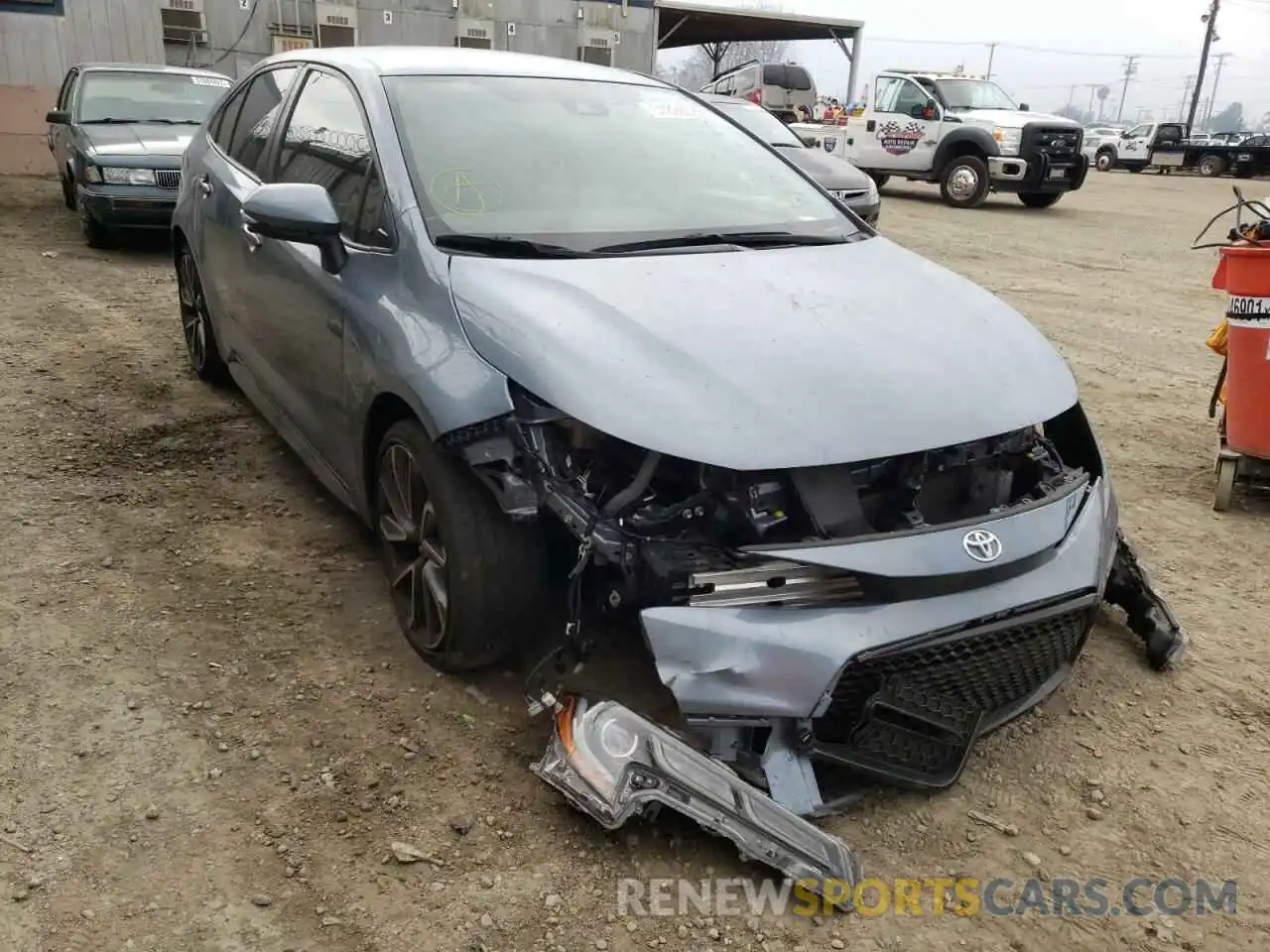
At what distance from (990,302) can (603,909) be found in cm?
205

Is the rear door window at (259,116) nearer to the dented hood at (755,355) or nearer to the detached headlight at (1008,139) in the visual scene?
the dented hood at (755,355)

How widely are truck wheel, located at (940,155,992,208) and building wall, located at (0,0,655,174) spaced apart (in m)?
8.30

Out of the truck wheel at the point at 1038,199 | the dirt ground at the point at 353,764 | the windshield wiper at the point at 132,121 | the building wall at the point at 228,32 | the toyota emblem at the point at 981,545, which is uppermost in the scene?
the building wall at the point at 228,32

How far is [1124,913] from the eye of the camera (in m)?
2.18

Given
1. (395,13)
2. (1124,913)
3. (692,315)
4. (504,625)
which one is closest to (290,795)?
(504,625)

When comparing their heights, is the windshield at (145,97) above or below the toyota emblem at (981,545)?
above

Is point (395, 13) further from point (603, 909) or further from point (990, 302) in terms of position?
point (603, 909)

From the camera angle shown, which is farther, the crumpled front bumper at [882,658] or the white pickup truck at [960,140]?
the white pickup truck at [960,140]

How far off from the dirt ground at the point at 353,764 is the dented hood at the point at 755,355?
2.94 ft

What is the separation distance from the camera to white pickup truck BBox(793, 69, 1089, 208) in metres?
15.1

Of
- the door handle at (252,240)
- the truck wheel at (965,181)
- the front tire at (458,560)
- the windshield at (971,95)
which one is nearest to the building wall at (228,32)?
the windshield at (971,95)

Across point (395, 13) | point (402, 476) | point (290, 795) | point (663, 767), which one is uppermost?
point (395, 13)

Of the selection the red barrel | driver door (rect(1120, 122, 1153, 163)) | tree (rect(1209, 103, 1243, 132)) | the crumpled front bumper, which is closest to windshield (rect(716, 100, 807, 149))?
the red barrel

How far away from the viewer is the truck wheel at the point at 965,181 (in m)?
15.5
